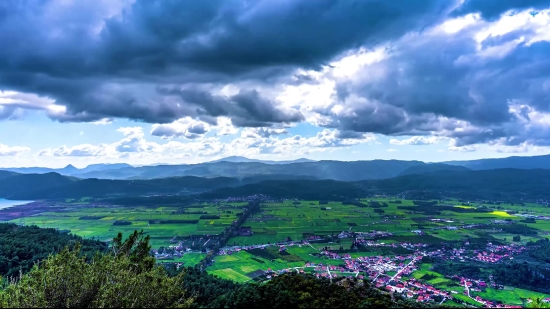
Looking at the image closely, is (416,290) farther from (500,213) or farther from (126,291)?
(500,213)

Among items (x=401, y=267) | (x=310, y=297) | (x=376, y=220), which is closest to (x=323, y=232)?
(x=376, y=220)

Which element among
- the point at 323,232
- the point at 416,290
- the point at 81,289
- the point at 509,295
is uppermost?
the point at 81,289

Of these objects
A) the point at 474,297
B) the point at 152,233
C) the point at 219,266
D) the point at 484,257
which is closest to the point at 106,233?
the point at 152,233

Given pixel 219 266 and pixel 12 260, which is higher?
pixel 12 260

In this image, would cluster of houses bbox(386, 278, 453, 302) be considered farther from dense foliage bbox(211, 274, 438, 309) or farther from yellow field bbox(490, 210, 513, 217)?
yellow field bbox(490, 210, 513, 217)

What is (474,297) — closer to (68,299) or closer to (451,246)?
(451,246)
